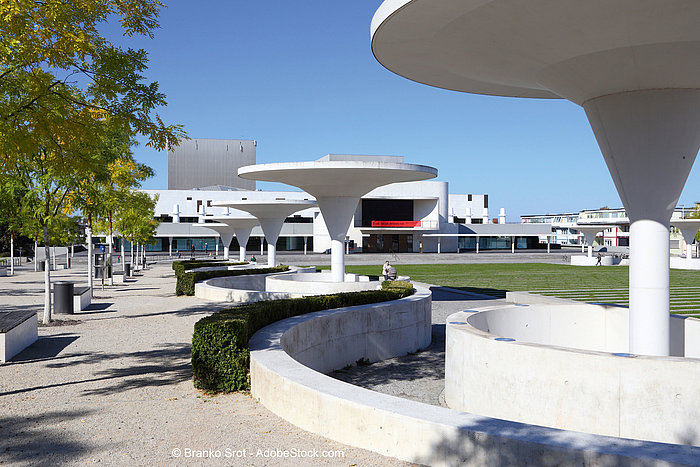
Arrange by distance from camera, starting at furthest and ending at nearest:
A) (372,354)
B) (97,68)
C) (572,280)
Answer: (572,280)
(372,354)
(97,68)

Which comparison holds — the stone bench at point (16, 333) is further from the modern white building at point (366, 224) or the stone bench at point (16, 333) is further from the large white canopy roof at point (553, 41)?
the modern white building at point (366, 224)

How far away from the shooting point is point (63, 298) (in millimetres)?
17438

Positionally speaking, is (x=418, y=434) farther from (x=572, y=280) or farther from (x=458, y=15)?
(x=572, y=280)

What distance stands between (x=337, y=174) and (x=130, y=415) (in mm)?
13657

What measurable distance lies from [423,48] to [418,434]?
5.73 meters

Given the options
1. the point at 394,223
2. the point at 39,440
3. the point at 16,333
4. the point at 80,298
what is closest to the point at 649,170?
the point at 39,440

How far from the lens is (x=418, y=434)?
5.23m

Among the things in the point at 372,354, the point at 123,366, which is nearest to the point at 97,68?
the point at 123,366

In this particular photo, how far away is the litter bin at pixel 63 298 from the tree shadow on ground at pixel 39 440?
10876mm

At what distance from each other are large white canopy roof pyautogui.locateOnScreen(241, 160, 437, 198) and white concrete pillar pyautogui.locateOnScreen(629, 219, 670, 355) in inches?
382

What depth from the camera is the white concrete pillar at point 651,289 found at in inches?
370

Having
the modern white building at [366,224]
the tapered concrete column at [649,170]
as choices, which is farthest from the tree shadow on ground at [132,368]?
the modern white building at [366,224]

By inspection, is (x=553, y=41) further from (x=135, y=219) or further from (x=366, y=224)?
(x=366, y=224)

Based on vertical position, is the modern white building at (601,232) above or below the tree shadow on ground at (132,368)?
above
